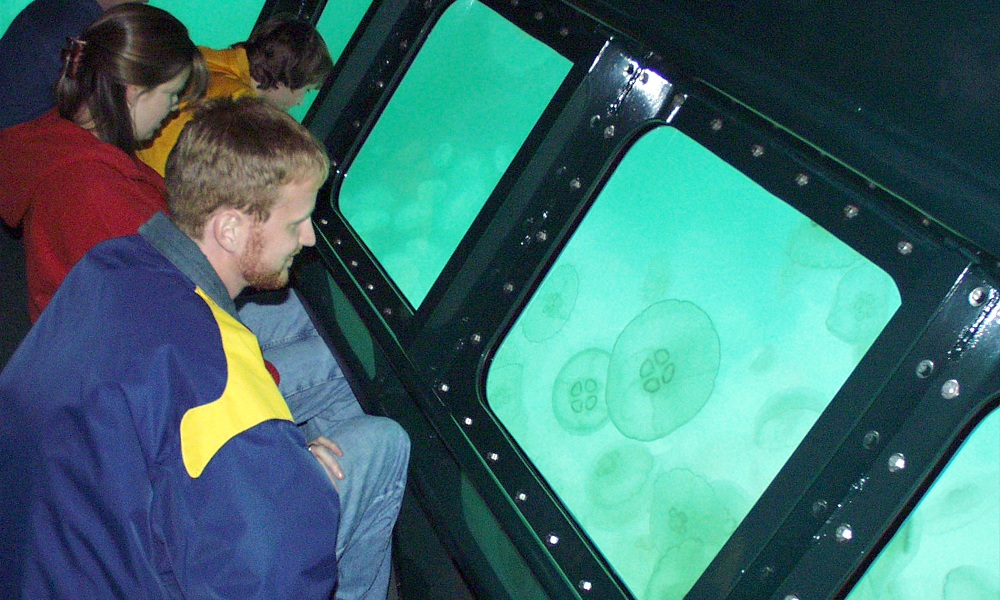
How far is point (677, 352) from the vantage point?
1.55m

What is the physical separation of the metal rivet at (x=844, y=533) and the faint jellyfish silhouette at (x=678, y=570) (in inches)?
7.9

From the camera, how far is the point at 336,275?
2.41 meters

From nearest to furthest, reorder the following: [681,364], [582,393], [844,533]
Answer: [844,533]
[681,364]
[582,393]

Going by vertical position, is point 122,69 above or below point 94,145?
above

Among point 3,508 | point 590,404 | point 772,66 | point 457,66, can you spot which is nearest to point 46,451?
point 3,508

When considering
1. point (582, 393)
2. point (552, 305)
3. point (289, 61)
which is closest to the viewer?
point (582, 393)

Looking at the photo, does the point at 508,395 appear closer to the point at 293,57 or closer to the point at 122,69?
the point at 122,69

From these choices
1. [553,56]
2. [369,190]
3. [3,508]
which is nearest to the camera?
[3,508]

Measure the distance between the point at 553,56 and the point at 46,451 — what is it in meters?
1.24

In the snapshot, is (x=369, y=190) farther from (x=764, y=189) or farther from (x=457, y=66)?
(x=764, y=189)

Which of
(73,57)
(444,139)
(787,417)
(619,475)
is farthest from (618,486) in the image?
(73,57)

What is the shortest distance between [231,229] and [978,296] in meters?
1.15

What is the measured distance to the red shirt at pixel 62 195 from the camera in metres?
2.05

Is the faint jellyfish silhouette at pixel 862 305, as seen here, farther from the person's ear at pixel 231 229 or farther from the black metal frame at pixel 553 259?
the person's ear at pixel 231 229
